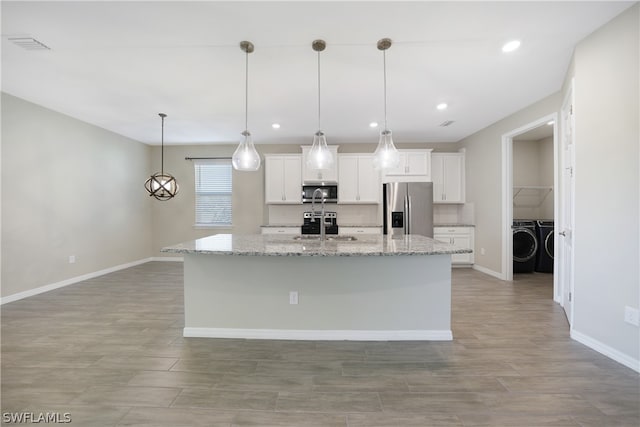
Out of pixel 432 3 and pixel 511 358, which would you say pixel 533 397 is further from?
pixel 432 3

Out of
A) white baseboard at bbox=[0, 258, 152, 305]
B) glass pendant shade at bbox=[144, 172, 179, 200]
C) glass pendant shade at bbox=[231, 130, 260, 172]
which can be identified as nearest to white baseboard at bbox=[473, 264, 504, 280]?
glass pendant shade at bbox=[231, 130, 260, 172]

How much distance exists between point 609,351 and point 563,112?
2.55 metres

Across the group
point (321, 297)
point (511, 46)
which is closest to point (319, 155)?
point (321, 297)

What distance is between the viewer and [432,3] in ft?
6.23

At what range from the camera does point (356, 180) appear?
17.8 feet

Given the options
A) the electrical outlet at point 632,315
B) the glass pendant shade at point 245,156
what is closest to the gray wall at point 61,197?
the glass pendant shade at point 245,156

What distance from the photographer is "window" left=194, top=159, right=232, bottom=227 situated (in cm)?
592

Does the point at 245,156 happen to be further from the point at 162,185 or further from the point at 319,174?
the point at 319,174

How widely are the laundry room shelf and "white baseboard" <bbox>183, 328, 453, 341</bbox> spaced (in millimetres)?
4377

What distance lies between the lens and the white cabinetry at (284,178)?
5.44 metres

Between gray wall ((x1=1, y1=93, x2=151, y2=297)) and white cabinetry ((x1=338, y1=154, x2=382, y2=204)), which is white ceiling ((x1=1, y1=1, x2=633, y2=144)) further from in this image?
white cabinetry ((x1=338, y1=154, x2=382, y2=204))

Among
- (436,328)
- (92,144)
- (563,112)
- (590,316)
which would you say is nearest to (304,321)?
(436,328)

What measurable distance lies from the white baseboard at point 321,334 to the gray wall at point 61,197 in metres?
2.88

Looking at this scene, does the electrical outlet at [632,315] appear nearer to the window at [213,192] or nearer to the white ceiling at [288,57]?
the white ceiling at [288,57]
